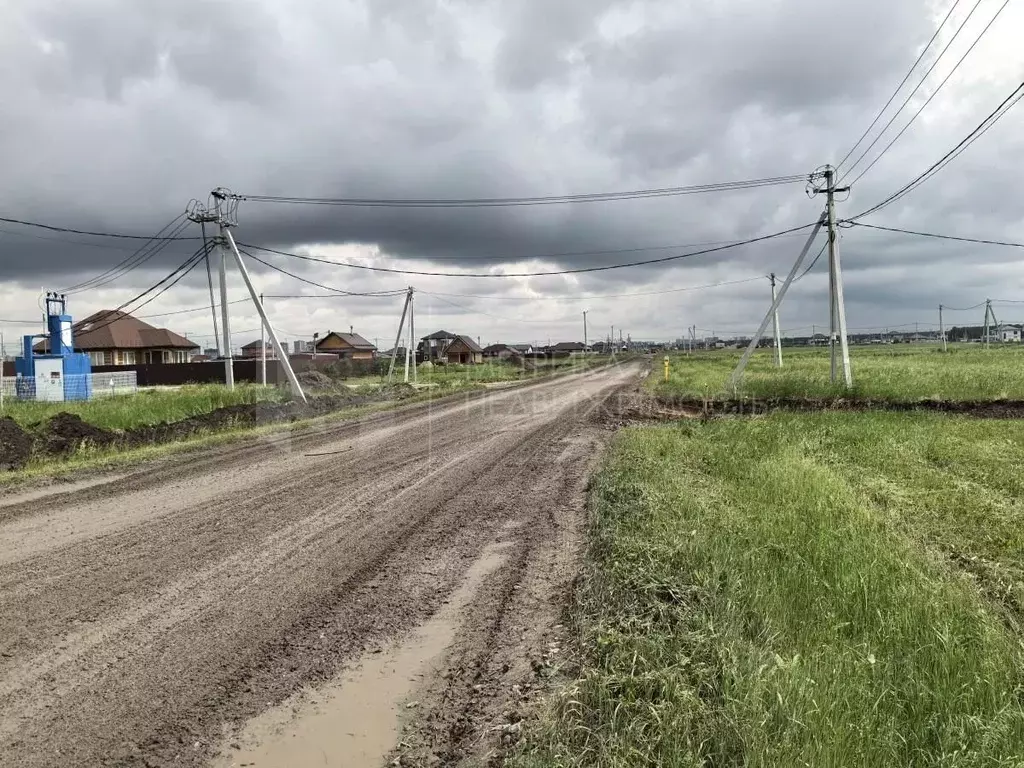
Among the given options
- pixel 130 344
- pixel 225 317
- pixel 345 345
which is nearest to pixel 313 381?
pixel 225 317

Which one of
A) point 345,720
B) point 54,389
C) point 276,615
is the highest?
point 54,389

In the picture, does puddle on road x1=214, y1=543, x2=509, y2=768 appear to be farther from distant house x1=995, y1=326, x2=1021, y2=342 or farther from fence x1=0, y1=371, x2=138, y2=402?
distant house x1=995, y1=326, x2=1021, y2=342

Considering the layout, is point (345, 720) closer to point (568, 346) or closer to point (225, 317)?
point (225, 317)

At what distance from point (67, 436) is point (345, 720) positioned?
530 inches

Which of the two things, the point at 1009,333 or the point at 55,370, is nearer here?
the point at 55,370

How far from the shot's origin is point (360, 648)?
454cm

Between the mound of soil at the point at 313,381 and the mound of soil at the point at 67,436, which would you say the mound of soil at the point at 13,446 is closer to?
the mound of soil at the point at 67,436

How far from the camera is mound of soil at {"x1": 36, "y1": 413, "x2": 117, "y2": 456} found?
43.5 ft

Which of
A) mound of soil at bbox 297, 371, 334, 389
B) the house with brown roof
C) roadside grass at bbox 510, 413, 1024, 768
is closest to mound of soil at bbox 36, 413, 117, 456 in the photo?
roadside grass at bbox 510, 413, 1024, 768

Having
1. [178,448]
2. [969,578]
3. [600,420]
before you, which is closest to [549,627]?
[969,578]

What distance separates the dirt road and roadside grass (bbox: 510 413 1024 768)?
1.97 feet

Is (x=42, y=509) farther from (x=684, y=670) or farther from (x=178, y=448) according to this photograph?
(x=684, y=670)

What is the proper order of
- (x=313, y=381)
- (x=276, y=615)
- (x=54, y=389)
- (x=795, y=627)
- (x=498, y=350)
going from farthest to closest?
(x=498, y=350), (x=313, y=381), (x=54, y=389), (x=276, y=615), (x=795, y=627)

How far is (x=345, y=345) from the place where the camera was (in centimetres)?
9006
